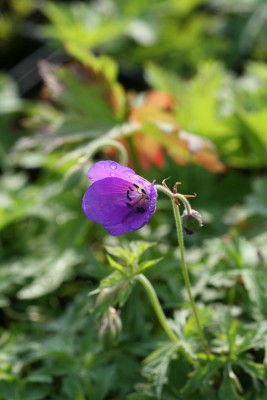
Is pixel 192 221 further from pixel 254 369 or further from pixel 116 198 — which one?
pixel 254 369

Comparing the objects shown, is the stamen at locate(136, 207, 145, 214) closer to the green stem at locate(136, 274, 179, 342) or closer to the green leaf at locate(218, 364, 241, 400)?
the green stem at locate(136, 274, 179, 342)

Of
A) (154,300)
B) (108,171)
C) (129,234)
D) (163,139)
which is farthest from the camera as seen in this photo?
(163,139)

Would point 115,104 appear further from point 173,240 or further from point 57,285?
point 57,285

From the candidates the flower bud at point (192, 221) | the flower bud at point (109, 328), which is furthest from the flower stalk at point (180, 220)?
the flower bud at point (109, 328)

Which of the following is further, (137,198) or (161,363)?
(161,363)

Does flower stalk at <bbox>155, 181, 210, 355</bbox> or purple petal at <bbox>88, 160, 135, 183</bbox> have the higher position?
purple petal at <bbox>88, 160, 135, 183</bbox>

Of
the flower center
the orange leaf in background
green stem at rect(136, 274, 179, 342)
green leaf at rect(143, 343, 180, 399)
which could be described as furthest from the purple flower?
the orange leaf in background

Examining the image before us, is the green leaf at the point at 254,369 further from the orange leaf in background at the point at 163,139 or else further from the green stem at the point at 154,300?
the orange leaf in background at the point at 163,139

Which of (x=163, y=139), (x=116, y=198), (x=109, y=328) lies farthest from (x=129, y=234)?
(x=116, y=198)
